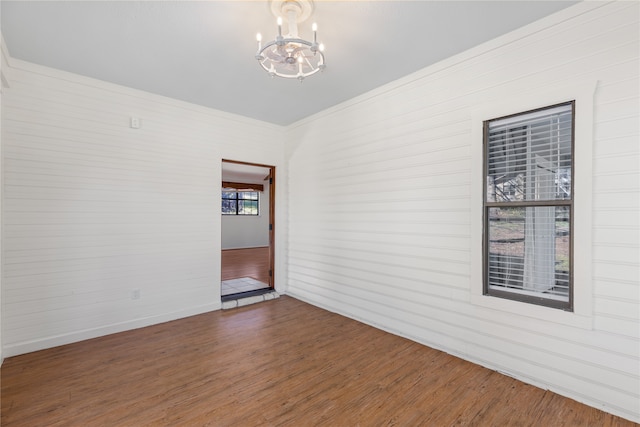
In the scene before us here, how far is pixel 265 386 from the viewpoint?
7.97 ft

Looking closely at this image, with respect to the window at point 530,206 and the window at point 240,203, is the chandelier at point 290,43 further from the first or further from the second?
the window at point 240,203

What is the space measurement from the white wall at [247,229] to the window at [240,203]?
0.20 m

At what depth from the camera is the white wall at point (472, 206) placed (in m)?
2.07

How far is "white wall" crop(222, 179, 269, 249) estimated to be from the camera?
10.8 meters

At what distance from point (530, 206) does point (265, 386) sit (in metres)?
2.73

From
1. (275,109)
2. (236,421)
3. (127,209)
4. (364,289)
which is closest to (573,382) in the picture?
(364,289)

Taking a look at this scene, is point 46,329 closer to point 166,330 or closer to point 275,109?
point 166,330

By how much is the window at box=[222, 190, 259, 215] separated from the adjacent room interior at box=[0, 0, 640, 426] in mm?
6841

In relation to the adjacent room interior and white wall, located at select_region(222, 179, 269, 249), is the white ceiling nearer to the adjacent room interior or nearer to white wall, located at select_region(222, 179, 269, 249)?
the adjacent room interior

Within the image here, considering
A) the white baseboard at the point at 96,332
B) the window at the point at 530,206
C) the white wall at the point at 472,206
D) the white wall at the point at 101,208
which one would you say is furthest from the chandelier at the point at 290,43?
the white baseboard at the point at 96,332

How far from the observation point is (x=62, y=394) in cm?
235

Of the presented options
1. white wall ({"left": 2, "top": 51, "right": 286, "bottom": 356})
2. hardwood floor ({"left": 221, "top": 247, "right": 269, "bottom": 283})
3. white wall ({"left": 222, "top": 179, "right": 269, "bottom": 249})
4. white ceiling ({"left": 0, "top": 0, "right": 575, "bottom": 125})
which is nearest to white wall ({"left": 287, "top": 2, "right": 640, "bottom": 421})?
white ceiling ({"left": 0, "top": 0, "right": 575, "bottom": 125})

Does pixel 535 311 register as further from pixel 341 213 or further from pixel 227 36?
pixel 227 36

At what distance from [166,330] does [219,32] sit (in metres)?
3.39
